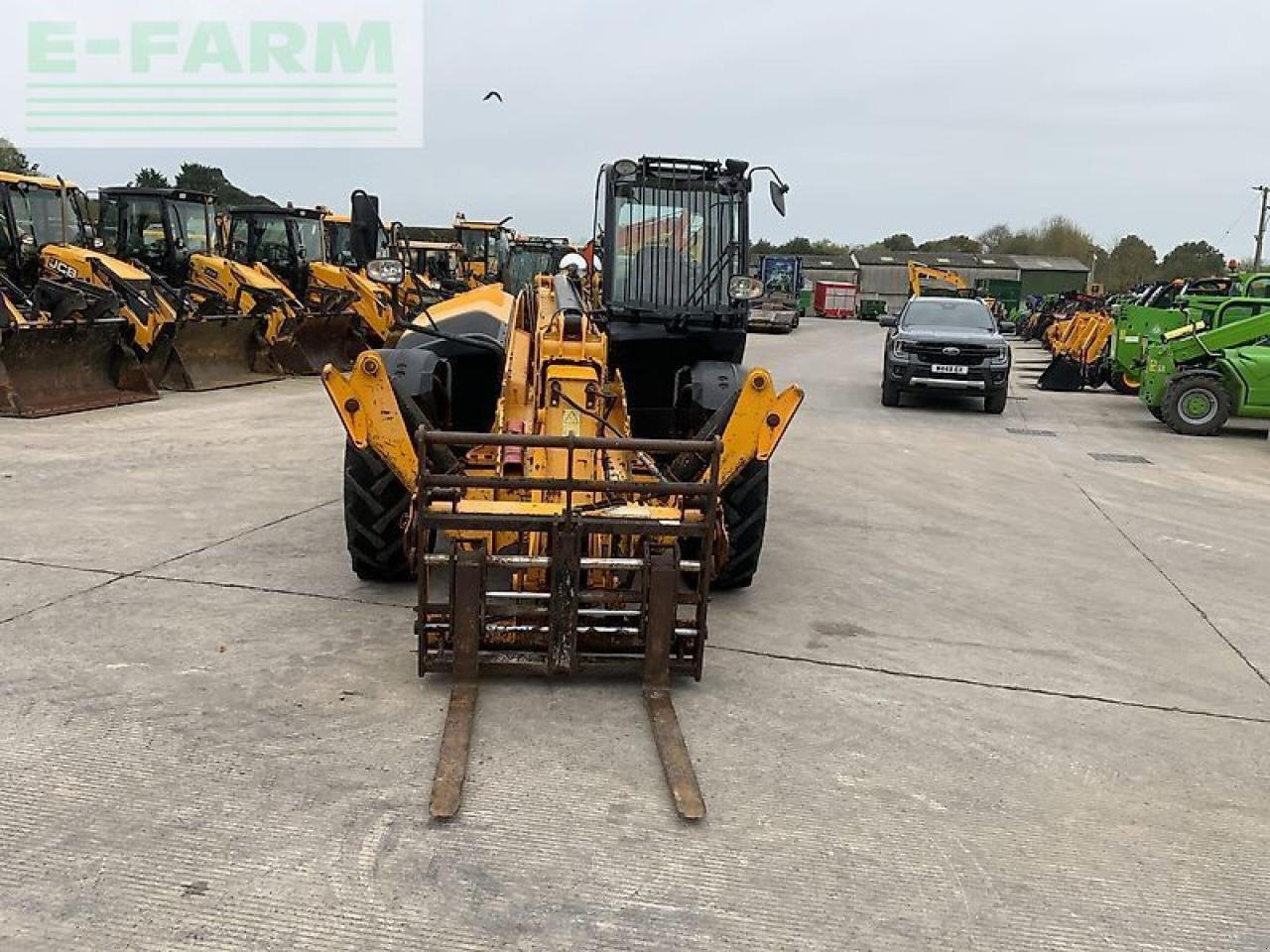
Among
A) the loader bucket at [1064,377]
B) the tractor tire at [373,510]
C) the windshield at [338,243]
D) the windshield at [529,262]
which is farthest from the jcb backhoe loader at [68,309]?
the loader bucket at [1064,377]

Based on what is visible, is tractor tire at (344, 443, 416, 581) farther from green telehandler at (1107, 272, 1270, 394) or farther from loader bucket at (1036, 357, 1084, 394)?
loader bucket at (1036, 357, 1084, 394)

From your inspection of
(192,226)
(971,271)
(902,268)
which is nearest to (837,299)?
(902,268)

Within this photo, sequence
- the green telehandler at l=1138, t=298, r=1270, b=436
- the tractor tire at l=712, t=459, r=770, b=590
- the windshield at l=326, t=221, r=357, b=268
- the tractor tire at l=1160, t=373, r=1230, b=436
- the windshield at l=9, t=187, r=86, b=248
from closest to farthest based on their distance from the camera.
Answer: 1. the tractor tire at l=712, t=459, r=770, b=590
2. the windshield at l=9, t=187, r=86, b=248
3. the green telehandler at l=1138, t=298, r=1270, b=436
4. the tractor tire at l=1160, t=373, r=1230, b=436
5. the windshield at l=326, t=221, r=357, b=268

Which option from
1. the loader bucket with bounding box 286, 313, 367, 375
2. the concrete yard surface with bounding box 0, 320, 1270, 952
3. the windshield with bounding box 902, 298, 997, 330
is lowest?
the concrete yard surface with bounding box 0, 320, 1270, 952

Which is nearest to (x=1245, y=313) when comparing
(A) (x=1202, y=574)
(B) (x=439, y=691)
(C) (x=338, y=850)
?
(A) (x=1202, y=574)

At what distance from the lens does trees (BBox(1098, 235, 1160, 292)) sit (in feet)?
205

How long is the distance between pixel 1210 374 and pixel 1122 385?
5.44m

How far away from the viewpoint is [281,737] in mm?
3656

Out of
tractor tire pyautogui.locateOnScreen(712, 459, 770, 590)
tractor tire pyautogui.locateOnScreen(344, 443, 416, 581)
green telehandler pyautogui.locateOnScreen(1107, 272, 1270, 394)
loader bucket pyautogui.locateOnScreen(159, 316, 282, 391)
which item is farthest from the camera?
green telehandler pyautogui.locateOnScreen(1107, 272, 1270, 394)

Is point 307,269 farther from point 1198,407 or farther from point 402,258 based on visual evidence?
point 1198,407

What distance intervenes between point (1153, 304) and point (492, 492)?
16137 millimetres

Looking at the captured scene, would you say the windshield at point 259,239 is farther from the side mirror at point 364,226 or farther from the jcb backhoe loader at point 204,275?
the side mirror at point 364,226

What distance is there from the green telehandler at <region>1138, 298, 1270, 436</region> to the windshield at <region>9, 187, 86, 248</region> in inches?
557

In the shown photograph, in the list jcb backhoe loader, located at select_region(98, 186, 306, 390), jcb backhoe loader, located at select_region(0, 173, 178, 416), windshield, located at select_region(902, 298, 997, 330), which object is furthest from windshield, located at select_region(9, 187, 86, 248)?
windshield, located at select_region(902, 298, 997, 330)
